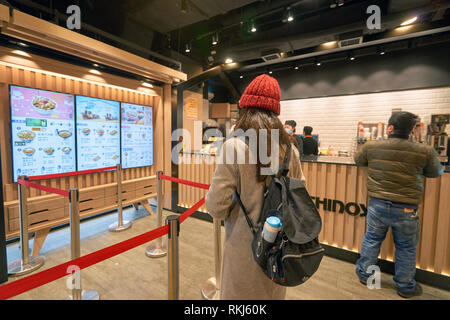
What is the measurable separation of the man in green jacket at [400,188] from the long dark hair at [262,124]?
5.29 ft

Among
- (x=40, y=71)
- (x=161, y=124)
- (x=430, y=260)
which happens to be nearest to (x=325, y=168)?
(x=430, y=260)

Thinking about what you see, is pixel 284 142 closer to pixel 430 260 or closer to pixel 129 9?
pixel 430 260

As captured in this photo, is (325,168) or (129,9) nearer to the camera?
(325,168)

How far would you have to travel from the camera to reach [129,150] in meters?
4.23

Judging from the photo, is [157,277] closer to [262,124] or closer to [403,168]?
[262,124]

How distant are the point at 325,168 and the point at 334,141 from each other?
3.46 meters

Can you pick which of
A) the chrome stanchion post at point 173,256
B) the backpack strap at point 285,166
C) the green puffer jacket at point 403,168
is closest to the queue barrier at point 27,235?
the chrome stanchion post at point 173,256

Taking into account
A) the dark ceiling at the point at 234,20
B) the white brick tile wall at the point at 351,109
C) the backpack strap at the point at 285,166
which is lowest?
the backpack strap at the point at 285,166

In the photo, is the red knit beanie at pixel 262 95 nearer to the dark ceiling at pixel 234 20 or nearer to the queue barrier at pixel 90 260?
the queue barrier at pixel 90 260

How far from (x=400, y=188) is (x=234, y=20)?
402 centimetres

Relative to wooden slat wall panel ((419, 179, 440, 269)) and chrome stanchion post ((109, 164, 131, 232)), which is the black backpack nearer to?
wooden slat wall panel ((419, 179, 440, 269))

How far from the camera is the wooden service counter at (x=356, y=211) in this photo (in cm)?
222

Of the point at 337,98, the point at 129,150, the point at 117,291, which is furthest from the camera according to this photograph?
the point at 337,98

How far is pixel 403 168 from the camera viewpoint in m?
2.04
